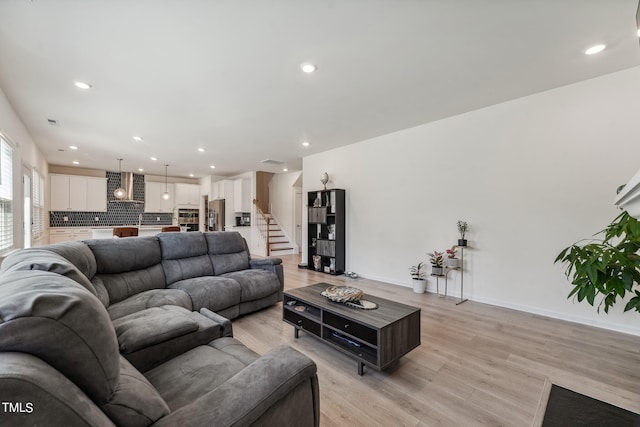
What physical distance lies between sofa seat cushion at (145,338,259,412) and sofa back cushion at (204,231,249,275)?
197 cm

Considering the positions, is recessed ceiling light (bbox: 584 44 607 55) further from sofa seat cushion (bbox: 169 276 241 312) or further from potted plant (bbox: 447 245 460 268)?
sofa seat cushion (bbox: 169 276 241 312)

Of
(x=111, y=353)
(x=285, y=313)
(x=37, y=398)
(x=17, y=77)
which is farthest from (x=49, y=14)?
(x=285, y=313)

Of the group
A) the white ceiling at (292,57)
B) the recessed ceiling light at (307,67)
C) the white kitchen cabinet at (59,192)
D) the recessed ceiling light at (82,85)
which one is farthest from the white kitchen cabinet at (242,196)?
the recessed ceiling light at (307,67)

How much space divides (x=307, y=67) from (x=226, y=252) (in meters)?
2.54

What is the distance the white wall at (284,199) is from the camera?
8859 mm

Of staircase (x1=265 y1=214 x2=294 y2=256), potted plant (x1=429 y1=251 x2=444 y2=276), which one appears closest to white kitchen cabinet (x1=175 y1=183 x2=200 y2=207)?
staircase (x1=265 y1=214 x2=294 y2=256)

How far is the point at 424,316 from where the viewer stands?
3.24 metres

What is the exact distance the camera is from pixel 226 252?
3.66 meters

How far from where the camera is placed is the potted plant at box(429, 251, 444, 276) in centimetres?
396

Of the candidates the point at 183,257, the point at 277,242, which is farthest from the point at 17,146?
the point at 277,242

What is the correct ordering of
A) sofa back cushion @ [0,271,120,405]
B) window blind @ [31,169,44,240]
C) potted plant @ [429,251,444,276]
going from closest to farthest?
sofa back cushion @ [0,271,120,405] < potted plant @ [429,251,444,276] < window blind @ [31,169,44,240]

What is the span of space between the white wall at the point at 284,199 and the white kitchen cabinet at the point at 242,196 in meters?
0.91

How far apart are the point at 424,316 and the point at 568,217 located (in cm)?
205

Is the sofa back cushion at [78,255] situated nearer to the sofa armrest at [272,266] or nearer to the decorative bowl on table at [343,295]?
the sofa armrest at [272,266]
